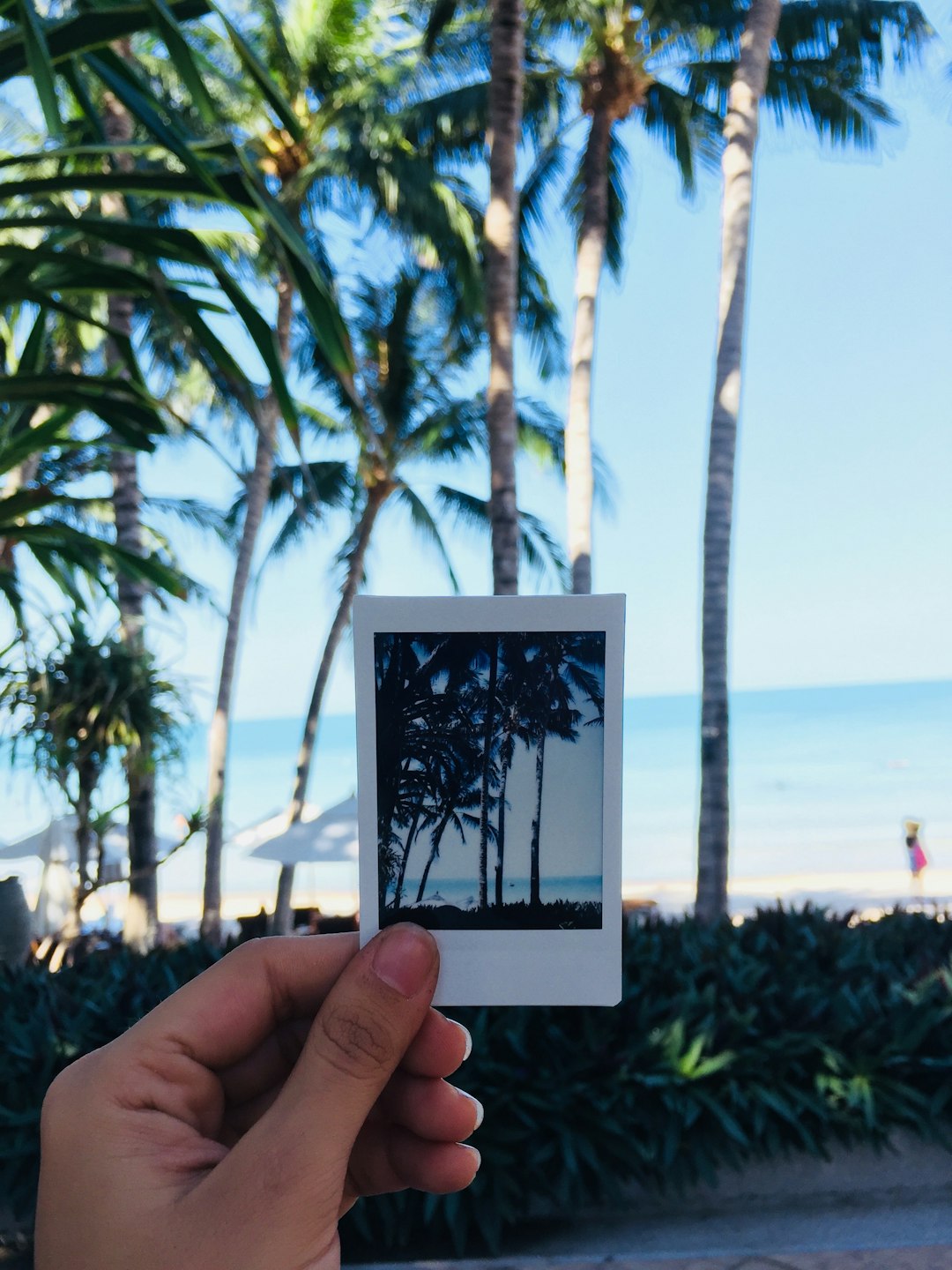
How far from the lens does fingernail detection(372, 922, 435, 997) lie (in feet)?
3.46

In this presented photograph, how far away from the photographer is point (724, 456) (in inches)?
300

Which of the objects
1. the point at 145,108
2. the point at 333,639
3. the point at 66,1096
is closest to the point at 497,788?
the point at 66,1096

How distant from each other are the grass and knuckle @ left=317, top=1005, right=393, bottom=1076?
0.10 meters

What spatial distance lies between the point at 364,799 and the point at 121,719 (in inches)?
214

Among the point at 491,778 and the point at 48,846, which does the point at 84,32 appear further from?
the point at 48,846

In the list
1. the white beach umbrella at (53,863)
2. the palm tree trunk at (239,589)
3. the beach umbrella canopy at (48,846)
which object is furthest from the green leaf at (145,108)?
the palm tree trunk at (239,589)

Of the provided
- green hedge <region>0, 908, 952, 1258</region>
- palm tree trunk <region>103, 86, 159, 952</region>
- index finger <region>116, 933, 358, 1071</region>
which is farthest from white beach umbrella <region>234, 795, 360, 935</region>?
index finger <region>116, 933, 358, 1071</region>

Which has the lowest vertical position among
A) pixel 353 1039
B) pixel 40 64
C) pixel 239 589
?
pixel 353 1039

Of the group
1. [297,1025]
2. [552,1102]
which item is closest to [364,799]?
[297,1025]

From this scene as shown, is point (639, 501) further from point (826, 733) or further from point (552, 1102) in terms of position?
point (552, 1102)

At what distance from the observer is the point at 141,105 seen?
2.91 m

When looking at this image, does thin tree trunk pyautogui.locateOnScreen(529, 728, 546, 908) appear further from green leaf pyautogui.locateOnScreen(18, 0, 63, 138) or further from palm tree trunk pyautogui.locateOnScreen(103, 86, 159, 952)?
palm tree trunk pyautogui.locateOnScreen(103, 86, 159, 952)

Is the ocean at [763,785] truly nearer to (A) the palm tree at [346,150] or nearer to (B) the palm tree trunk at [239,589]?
(B) the palm tree trunk at [239,589]

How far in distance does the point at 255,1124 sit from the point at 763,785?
49.9 m
